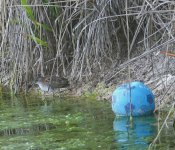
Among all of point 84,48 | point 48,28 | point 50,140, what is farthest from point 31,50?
point 50,140

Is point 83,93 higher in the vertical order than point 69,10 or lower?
lower

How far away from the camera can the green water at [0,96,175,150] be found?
495 cm

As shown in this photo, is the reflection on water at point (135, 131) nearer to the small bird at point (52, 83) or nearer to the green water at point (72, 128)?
the green water at point (72, 128)

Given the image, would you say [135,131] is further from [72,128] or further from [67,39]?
[67,39]

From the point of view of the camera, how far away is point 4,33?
809 centimetres

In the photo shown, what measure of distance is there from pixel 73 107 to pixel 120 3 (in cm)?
173

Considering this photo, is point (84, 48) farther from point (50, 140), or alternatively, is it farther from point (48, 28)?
point (50, 140)

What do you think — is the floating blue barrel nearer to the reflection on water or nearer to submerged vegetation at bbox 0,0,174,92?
the reflection on water

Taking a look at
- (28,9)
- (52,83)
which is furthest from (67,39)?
(28,9)

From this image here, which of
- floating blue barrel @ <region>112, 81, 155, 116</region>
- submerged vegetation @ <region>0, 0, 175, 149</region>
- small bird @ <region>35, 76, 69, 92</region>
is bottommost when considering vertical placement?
floating blue barrel @ <region>112, 81, 155, 116</region>

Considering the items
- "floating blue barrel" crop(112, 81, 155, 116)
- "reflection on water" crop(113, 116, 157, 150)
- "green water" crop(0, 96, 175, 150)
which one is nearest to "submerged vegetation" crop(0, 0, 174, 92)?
"green water" crop(0, 96, 175, 150)

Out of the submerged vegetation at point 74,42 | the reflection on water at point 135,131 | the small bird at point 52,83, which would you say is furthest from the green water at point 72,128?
the submerged vegetation at point 74,42

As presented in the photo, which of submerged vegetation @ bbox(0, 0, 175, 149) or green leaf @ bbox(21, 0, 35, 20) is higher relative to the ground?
green leaf @ bbox(21, 0, 35, 20)

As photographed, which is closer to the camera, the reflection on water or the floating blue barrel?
the reflection on water
